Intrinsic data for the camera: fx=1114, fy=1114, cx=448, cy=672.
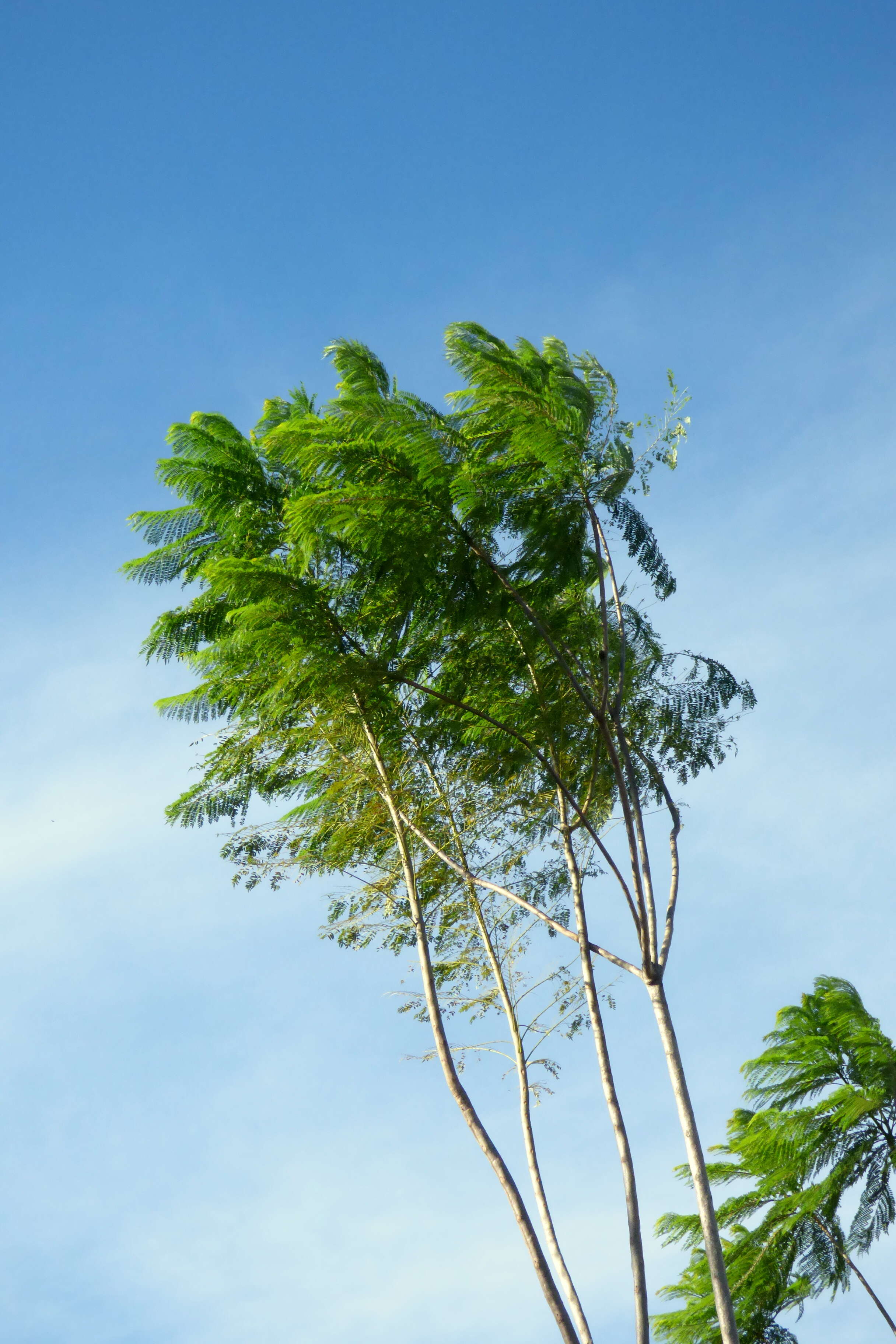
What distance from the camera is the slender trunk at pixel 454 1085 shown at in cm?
654

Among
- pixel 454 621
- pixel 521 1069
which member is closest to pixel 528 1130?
pixel 521 1069

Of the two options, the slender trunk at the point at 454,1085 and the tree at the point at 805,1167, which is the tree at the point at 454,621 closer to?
the slender trunk at the point at 454,1085

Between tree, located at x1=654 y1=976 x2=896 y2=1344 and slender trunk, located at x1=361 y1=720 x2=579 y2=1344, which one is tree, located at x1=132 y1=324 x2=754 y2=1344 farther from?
tree, located at x1=654 y1=976 x2=896 y2=1344

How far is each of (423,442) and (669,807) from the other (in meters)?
3.28

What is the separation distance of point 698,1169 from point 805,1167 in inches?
149

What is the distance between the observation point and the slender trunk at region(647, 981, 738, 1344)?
6.04m

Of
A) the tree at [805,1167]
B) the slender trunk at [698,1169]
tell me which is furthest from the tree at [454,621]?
the tree at [805,1167]

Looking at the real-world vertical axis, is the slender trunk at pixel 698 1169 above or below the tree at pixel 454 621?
below

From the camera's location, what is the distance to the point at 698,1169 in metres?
6.30

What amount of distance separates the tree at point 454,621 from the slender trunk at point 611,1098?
17mm

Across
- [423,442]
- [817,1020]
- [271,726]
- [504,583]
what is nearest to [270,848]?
[271,726]

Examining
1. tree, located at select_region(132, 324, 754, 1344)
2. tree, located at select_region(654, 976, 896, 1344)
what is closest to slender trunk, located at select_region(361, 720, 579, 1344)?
tree, located at select_region(132, 324, 754, 1344)

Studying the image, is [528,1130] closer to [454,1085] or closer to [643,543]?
[454,1085]

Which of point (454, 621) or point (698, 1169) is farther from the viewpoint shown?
A: point (454, 621)
